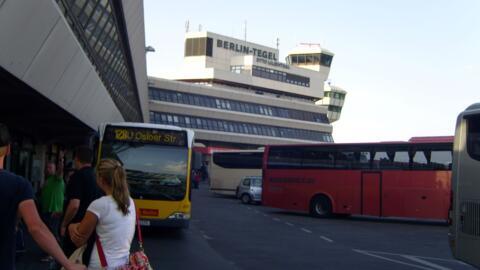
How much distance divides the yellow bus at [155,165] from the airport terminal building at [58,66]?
5.21 feet

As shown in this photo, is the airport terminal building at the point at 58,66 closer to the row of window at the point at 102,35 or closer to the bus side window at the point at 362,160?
the row of window at the point at 102,35

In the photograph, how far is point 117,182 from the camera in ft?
16.1

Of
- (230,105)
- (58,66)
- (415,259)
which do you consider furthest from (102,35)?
(230,105)

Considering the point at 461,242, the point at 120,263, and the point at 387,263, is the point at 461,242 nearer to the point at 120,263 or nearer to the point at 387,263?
the point at 387,263

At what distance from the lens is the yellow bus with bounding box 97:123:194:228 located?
16.0 m

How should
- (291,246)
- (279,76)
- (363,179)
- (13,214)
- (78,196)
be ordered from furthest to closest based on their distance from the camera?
(279,76)
(363,179)
(291,246)
(78,196)
(13,214)

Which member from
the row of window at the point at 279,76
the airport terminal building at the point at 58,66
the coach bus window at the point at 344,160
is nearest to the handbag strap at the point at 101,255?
the airport terminal building at the point at 58,66

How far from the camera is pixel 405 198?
81.9 feet

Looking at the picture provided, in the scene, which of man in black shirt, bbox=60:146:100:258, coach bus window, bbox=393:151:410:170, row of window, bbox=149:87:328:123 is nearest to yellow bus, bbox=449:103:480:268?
man in black shirt, bbox=60:146:100:258

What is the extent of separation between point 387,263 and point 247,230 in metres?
7.53

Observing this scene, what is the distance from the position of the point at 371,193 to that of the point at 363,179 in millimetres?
660

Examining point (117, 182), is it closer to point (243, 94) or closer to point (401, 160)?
point (401, 160)

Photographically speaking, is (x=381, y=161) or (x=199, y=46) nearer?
(x=381, y=161)

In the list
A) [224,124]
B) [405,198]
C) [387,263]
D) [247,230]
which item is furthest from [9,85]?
[224,124]
